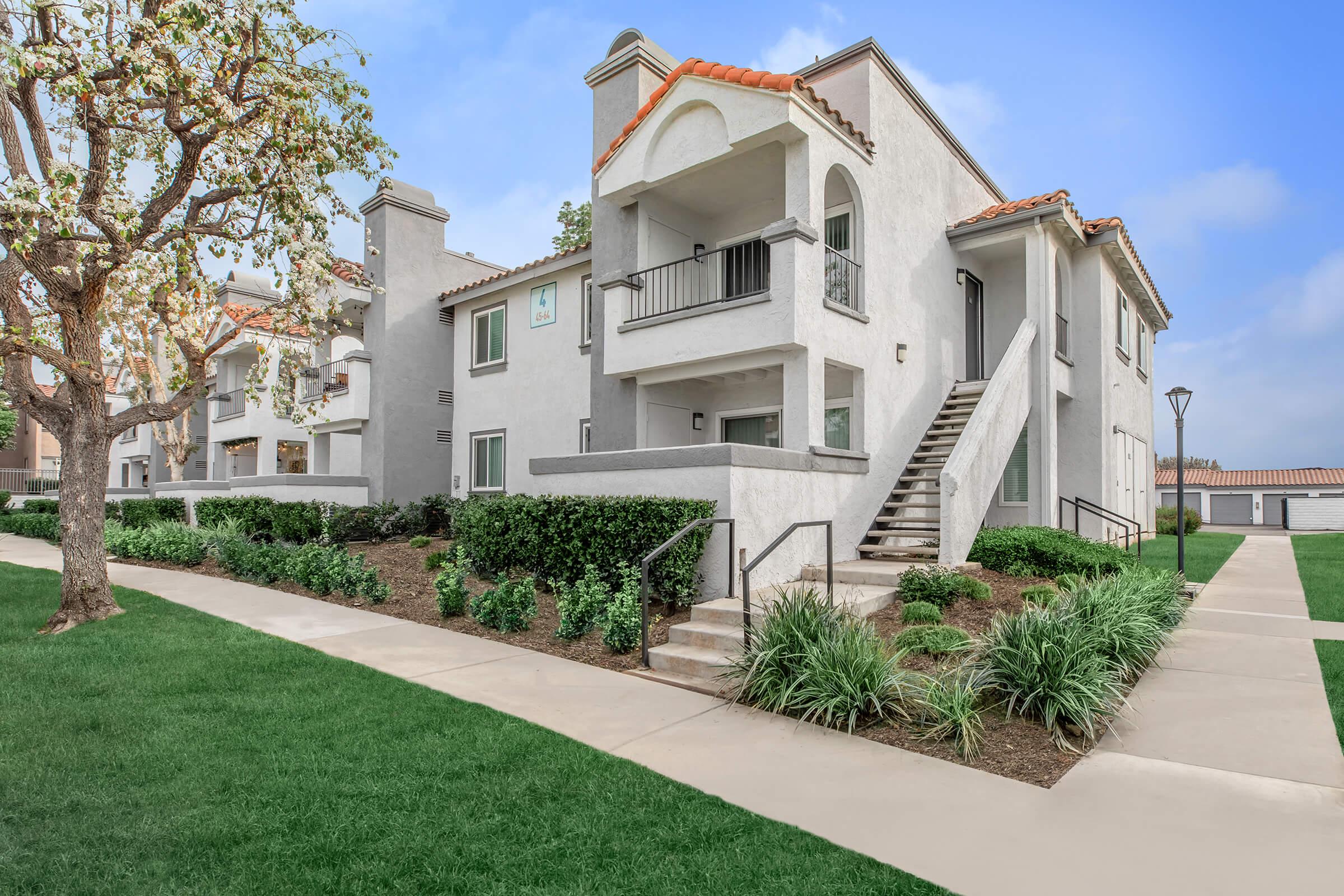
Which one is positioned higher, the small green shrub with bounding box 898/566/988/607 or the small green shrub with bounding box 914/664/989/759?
the small green shrub with bounding box 898/566/988/607

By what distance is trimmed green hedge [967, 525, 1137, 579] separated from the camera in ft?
32.0

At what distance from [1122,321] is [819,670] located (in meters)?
15.1

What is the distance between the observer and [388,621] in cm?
901

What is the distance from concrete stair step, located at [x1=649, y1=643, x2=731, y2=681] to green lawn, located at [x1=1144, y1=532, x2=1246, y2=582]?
875 cm

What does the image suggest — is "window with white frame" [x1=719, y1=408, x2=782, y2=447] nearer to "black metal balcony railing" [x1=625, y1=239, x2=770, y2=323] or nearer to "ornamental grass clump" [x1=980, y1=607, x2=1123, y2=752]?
"black metal balcony railing" [x1=625, y1=239, x2=770, y2=323]

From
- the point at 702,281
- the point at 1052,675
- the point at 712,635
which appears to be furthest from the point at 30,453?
the point at 1052,675

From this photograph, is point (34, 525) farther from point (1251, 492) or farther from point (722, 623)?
point (1251, 492)

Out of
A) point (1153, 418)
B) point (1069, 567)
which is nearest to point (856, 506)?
point (1069, 567)

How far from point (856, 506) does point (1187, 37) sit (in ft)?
37.6

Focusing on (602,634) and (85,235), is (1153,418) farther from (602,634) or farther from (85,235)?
(85,235)

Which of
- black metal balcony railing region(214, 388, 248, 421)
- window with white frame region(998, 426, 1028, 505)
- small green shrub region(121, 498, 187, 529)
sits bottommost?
small green shrub region(121, 498, 187, 529)

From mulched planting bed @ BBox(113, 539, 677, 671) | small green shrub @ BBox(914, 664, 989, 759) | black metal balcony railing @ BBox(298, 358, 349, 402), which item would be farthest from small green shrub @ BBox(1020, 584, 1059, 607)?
black metal balcony railing @ BBox(298, 358, 349, 402)

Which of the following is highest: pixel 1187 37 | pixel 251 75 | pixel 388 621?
pixel 1187 37

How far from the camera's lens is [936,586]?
8.19 meters
